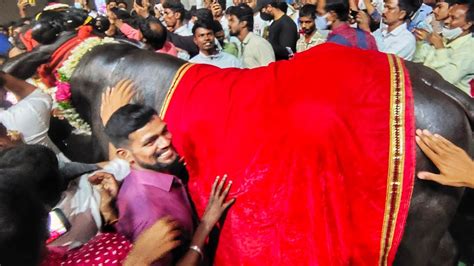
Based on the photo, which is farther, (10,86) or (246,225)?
(10,86)

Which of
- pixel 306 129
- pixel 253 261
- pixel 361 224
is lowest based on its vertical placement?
pixel 253 261

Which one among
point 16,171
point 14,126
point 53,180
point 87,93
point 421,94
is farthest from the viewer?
point 87,93

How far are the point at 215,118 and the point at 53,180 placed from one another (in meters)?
0.97

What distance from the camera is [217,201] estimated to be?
252 centimetres

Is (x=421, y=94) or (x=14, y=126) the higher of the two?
(x=421, y=94)

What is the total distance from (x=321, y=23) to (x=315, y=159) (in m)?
2.59

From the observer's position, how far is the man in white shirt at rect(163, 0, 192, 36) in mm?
6211

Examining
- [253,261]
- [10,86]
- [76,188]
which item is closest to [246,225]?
[253,261]

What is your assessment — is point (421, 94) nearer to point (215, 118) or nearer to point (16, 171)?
point (215, 118)

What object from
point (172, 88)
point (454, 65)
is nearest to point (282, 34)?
point (454, 65)

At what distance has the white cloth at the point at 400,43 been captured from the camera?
13.7 feet

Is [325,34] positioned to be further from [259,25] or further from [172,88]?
[172,88]

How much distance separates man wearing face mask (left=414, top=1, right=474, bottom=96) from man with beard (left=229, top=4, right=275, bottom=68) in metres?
1.28

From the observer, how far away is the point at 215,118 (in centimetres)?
264
